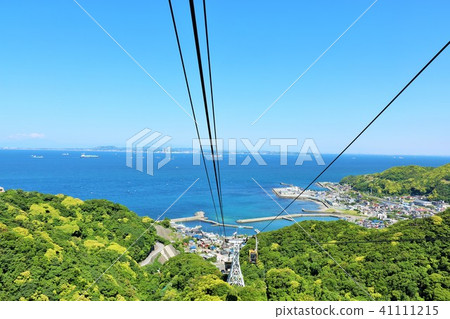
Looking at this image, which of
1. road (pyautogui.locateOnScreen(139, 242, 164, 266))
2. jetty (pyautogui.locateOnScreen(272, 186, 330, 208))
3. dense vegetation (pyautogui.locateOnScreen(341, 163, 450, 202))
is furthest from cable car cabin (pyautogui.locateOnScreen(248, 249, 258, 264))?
dense vegetation (pyautogui.locateOnScreen(341, 163, 450, 202))

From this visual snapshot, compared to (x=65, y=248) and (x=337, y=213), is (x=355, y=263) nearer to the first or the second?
(x=65, y=248)

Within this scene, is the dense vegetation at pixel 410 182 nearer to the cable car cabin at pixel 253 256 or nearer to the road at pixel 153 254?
the cable car cabin at pixel 253 256

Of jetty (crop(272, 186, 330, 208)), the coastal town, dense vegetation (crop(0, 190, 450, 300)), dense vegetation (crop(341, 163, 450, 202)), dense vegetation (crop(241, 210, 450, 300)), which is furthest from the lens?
jetty (crop(272, 186, 330, 208))

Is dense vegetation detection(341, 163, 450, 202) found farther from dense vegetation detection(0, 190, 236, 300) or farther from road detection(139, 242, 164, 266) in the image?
dense vegetation detection(0, 190, 236, 300)

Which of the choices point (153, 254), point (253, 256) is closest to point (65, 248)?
point (153, 254)

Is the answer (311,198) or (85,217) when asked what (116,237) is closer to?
(85,217)

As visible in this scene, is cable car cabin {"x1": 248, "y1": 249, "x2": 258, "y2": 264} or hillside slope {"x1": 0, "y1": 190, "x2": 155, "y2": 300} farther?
cable car cabin {"x1": 248, "y1": 249, "x2": 258, "y2": 264}
